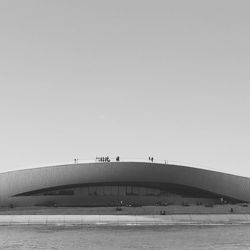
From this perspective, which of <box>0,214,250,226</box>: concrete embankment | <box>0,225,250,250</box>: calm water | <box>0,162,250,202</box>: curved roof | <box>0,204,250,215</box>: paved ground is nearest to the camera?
<box>0,225,250,250</box>: calm water

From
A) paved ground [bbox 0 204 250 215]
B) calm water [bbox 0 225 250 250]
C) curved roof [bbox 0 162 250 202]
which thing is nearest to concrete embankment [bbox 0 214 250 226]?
paved ground [bbox 0 204 250 215]

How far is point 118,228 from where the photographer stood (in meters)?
50.4

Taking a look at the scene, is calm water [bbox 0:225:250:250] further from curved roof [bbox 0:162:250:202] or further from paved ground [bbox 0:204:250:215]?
curved roof [bbox 0:162:250:202]

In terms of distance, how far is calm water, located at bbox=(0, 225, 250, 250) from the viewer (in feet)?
123

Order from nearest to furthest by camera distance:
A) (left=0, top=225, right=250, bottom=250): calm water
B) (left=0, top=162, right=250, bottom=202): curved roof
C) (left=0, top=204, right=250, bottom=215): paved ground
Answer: (left=0, top=225, right=250, bottom=250): calm water → (left=0, top=204, right=250, bottom=215): paved ground → (left=0, top=162, right=250, bottom=202): curved roof

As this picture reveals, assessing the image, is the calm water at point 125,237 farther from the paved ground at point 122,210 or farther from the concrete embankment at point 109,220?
the paved ground at point 122,210

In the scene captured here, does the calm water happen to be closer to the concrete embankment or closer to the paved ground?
the concrete embankment

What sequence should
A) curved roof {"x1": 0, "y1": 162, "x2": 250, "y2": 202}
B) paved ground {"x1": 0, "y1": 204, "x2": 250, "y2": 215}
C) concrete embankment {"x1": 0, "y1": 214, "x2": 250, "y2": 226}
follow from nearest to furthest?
concrete embankment {"x1": 0, "y1": 214, "x2": 250, "y2": 226}, paved ground {"x1": 0, "y1": 204, "x2": 250, "y2": 215}, curved roof {"x1": 0, "y1": 162, "x2": 250, "y2": 202}

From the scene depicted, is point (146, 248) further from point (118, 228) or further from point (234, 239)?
point (118, 228)


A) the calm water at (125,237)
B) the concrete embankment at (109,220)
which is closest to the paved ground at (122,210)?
the concrete embankment at (109,220)

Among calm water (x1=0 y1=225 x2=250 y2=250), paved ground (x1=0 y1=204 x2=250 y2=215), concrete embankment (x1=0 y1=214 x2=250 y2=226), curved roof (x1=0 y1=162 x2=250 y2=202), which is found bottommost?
calm water (x1=0 y1=225 x2=250 y2=250)

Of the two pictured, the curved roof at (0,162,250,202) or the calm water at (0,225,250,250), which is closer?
the calm water at (0,225,250,250)

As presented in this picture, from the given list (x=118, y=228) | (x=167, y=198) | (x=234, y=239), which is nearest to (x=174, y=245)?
(x=234, y=239)

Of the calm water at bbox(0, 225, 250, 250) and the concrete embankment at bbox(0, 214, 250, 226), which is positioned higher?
the concrete embankment at bbox(0, 214, 250, 226)
